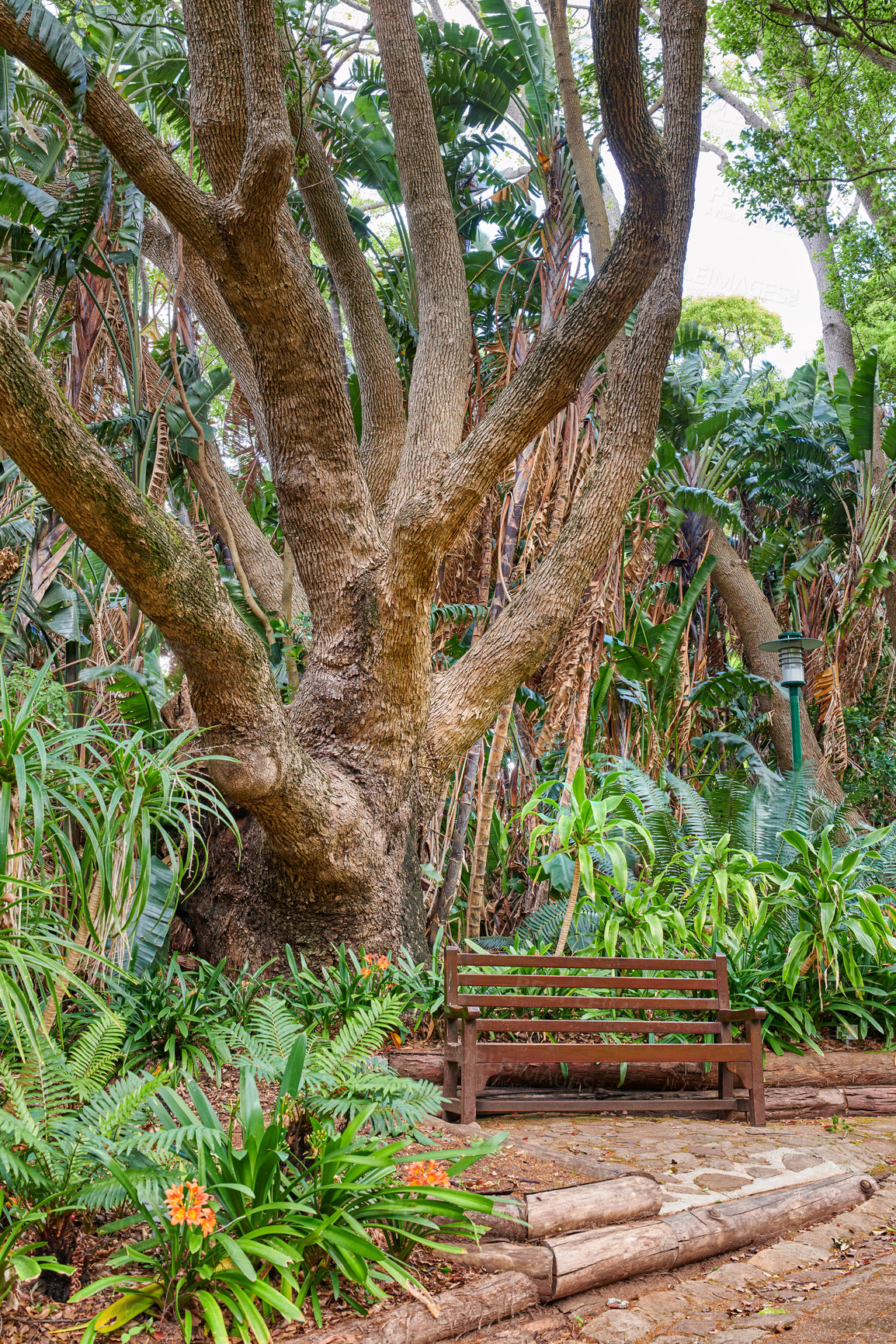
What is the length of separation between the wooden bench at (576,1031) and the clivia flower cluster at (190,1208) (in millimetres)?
1695

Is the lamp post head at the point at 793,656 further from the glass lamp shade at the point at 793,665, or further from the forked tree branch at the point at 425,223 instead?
the forked tree branch at the point at 425,223

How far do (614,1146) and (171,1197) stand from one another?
2.02 meters

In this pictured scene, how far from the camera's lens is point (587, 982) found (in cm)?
389

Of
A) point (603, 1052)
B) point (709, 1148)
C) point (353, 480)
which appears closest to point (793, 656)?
point (353, 480)

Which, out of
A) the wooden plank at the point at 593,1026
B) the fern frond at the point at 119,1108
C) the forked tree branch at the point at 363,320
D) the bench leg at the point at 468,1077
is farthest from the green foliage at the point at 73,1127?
the forked tree branch at the point at 363,320

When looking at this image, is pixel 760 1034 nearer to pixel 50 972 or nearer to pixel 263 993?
pixel 263 993

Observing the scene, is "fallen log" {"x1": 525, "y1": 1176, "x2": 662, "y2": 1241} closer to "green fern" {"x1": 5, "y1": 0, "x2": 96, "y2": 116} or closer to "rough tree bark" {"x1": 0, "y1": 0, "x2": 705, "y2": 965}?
"rough tree bark" {"x1": 0, "y1": 0, "x2": 705, "y2": 965}

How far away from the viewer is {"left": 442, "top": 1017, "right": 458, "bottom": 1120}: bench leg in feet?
12.0

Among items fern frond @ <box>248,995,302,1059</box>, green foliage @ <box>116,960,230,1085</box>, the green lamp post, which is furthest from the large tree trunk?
the green lamp post

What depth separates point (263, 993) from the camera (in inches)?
163

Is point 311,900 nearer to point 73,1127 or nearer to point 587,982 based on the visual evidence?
point 587,982

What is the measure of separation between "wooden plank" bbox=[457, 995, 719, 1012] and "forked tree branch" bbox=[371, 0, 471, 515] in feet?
10.4

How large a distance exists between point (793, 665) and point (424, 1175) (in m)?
6.76

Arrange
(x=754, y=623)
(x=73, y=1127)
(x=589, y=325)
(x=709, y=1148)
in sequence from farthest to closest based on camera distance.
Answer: (x=754, y=623) → (x=589, y=325) → (x=709, y=1148) → (x=73, y=1127)
